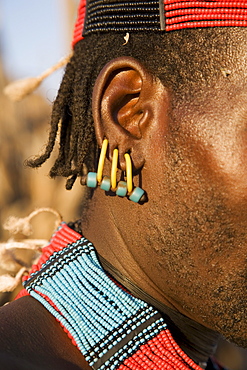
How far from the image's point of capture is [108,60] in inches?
89.6

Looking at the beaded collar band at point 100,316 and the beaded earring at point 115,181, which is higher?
the beaded earring at point 115,181

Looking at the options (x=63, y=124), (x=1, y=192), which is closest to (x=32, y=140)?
(x=1, y=192)

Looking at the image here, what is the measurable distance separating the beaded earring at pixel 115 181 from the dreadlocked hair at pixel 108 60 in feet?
0.98

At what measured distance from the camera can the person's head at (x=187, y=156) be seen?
6.33 ft

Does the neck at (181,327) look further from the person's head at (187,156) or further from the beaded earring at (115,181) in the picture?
the beaded earring at (115,181)

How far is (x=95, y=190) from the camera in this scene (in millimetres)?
2338

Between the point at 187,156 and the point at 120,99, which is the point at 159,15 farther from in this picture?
the point at 187,156

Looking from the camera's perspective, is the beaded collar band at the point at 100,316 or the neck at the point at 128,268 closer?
the beaded collar band at the point at 100,316

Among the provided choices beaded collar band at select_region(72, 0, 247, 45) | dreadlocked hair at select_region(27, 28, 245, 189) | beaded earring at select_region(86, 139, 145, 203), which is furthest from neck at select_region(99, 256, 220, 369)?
beaded collar band at select_region(72, 0, 247, 45)

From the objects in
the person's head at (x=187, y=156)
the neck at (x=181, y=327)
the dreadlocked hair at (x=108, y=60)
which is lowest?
the neck at (x=181, y=327)

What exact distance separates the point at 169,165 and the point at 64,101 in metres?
0.74

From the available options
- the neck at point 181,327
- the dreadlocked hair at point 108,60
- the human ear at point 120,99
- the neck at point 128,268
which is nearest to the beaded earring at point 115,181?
the human ear at point 120,99

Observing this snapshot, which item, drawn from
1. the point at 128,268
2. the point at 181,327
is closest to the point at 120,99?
the point at 128,268

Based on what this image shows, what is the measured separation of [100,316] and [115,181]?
0.57 m
